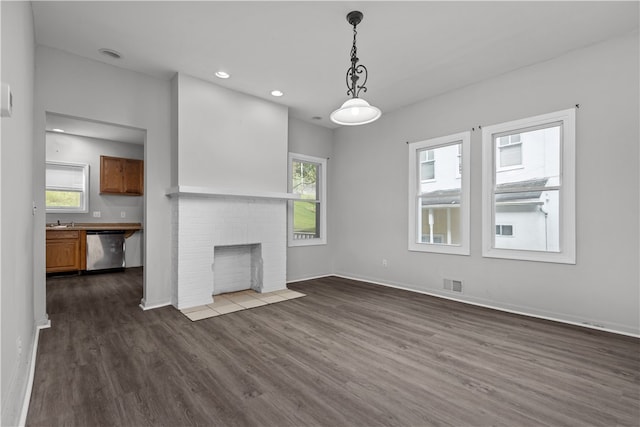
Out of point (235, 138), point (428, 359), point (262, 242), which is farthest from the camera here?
point (262, 242)

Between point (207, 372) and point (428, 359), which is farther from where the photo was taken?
point (428, 359)

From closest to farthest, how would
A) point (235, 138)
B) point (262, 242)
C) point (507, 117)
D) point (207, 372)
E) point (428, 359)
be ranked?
point (207, 372) < point (428, 359) < point (507, 117) < point (235, 138) < point (262, 242)

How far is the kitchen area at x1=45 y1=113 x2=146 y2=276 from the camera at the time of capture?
227 inches

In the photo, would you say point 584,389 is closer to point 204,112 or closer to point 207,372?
point 207,372

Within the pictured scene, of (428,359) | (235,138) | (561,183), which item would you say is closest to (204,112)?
(235,138)

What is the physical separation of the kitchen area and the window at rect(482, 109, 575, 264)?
5919 millimetres

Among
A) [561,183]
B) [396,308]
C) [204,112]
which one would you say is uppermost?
[204,112]

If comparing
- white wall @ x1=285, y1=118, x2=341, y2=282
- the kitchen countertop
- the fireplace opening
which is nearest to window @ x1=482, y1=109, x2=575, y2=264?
white wall @ x1=285, y1=118, x2=341, y2=282

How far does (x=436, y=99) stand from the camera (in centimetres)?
455

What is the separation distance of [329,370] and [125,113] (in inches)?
148

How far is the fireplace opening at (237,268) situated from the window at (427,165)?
9.18ft

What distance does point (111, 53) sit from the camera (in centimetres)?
340

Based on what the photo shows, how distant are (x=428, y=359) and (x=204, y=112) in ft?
12.7

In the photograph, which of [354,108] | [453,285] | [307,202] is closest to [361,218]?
[307,202]
